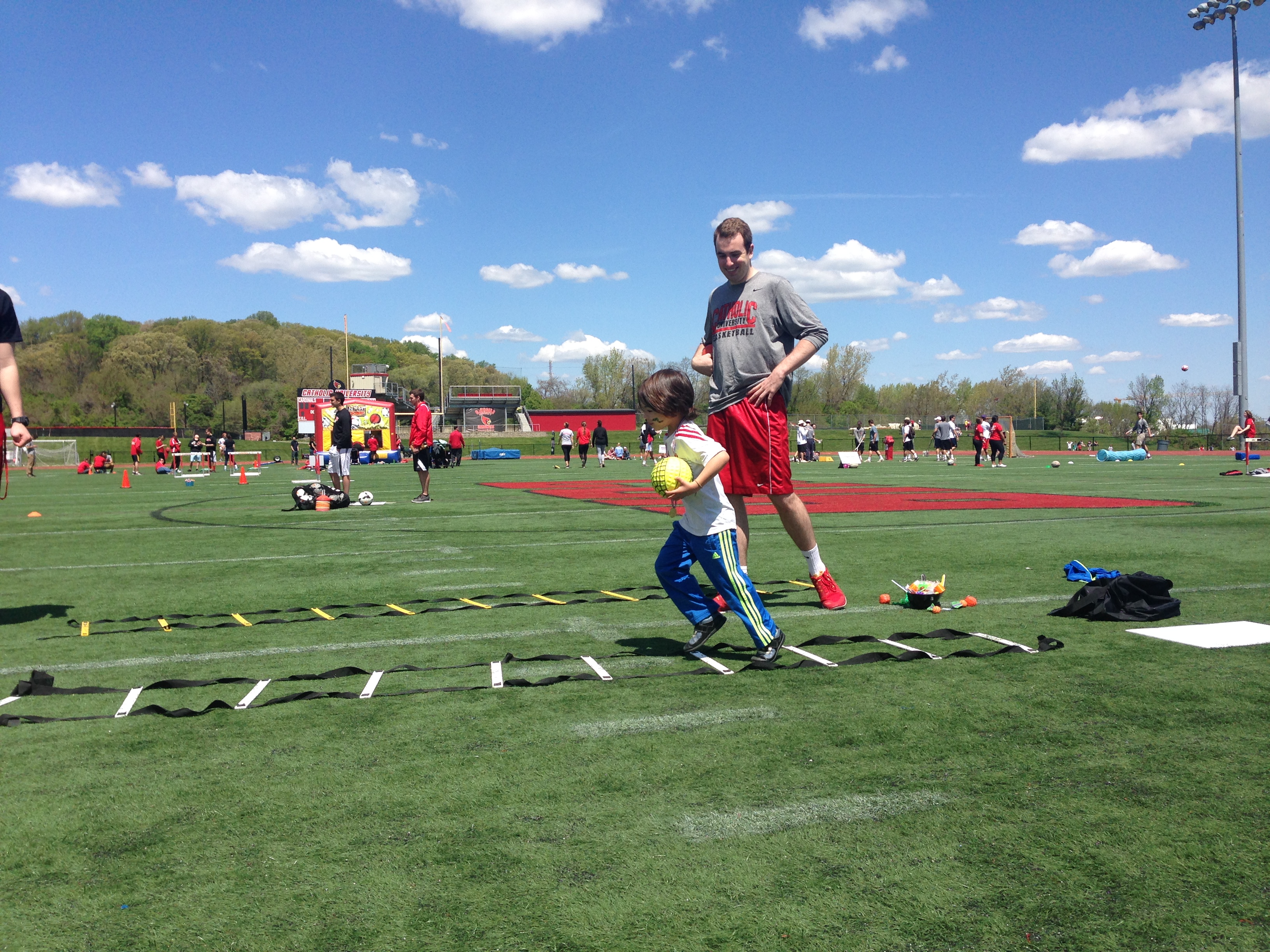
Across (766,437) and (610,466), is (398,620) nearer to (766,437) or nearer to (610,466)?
(766,437)

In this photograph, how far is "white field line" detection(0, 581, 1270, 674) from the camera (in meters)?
4.77

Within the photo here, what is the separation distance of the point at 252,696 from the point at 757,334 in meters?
3.41

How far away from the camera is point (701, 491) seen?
4414 millimetres

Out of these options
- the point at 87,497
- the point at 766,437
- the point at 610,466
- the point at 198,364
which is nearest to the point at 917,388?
the point at 198,364

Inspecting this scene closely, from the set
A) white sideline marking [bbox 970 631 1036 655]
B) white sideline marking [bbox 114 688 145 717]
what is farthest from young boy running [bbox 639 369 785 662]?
white sideline marking [bbox 114 688 145 717]

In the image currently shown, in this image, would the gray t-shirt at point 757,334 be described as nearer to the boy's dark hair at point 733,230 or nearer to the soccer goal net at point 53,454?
the boy's dark hair at point 733,230

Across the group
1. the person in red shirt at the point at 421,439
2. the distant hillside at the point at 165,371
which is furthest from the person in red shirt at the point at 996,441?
the distant hillside at the point at 165,371

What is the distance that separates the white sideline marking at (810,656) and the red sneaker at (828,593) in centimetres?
113

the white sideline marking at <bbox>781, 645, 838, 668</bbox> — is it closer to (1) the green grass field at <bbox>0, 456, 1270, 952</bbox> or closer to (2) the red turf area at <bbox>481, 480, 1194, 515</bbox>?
(1) the green grass field at <bbox>0, 456, 1270, 952</bbox>

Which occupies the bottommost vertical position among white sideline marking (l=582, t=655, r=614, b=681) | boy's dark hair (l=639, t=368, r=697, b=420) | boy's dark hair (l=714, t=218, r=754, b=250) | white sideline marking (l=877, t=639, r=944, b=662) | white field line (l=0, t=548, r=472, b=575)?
white field line (l=0, t=548, r=472, b=575)

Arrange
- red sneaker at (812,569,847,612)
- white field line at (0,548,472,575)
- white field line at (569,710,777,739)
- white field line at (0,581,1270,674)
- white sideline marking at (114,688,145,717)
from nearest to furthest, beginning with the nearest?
white field line at (569,710,777,739) → white sideline marking at (114,688,145,717) → white field line at (0,581,1270,674) → red sneaker at (812,569,847,612) → white field line at (0,548,472,575)

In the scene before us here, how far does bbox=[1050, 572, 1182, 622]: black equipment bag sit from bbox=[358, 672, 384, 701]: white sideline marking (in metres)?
3.81

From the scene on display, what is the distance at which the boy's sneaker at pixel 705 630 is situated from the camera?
4637mm

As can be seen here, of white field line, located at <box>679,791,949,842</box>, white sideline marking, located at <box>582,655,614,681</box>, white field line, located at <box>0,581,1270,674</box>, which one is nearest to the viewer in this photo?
white field line, located at <box>679,791,949,842</box>
